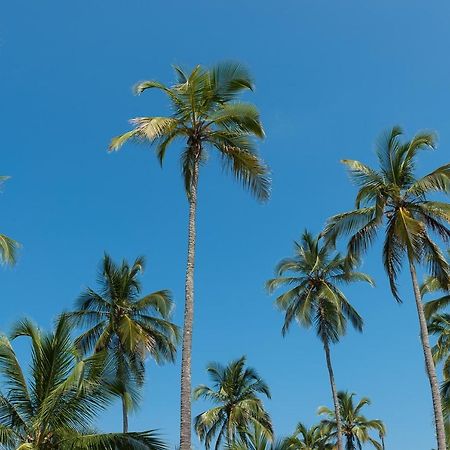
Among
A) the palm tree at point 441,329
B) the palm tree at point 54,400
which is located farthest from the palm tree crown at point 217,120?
the palm tree at point 441,329

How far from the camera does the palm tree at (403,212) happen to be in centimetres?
2292

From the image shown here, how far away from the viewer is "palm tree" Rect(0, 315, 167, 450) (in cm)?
1563

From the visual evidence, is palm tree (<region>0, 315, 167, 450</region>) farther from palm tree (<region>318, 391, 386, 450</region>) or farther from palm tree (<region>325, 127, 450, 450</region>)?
palm tree (<region>318, 391, 386, 450</region>)

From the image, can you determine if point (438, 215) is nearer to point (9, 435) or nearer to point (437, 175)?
point (437, 175)

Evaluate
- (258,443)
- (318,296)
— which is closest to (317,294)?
(318,296)

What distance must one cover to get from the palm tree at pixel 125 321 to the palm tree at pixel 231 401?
10225 millimetres

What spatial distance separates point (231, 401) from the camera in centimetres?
4100

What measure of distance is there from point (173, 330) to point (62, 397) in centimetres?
1610

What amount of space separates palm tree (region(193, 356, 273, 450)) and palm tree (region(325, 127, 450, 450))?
61.5 ft

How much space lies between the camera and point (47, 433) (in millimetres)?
15969

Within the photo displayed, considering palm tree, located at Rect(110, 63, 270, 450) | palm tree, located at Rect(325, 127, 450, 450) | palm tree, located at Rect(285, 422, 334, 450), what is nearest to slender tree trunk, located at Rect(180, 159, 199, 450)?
palm tree, located at Rect(110, 63, 270, 450)

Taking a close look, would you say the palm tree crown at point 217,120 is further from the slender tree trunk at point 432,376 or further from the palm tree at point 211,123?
the slender tree trunk at point 432,376

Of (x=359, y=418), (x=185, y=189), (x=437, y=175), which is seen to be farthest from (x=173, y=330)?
(x=359, y=418)

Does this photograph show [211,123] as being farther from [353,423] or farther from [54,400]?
[353,423]
